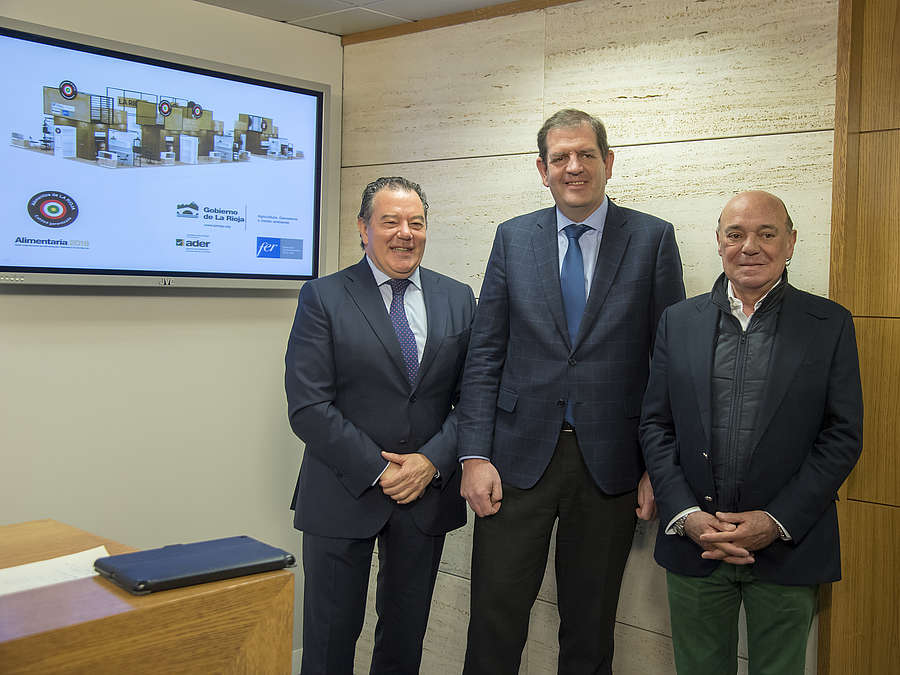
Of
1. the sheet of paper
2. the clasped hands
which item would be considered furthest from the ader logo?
the clasped hands

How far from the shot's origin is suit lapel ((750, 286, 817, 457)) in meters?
2.37

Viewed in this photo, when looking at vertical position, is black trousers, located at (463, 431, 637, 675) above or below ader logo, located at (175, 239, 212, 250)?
below

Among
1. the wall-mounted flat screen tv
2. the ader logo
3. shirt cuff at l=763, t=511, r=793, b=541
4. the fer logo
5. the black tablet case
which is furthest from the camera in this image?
the fer logo

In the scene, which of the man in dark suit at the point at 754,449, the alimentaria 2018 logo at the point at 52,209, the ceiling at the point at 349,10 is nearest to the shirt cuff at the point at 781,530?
the man in dark suit at the point at 754,449

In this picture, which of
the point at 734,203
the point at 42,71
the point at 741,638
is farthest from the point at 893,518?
the point at 42,71

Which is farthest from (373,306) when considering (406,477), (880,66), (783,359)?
(880,66)

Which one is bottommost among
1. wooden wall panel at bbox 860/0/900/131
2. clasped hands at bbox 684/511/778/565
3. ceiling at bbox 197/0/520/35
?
clasped hands at bbox 684/511/778/565

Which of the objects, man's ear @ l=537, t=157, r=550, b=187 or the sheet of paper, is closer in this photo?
the sheet of paper

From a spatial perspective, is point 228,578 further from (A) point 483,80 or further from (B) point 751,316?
(A) point 483,80

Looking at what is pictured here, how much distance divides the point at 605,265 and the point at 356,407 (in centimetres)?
89

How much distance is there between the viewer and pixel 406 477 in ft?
9.07

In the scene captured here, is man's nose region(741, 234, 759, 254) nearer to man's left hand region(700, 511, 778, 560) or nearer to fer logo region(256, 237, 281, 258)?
man's left hand region(700, 511, 778, 560)

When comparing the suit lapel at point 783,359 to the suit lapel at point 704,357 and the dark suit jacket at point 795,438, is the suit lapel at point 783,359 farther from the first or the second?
the suit lapel at point 704,357

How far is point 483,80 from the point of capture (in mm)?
3715
